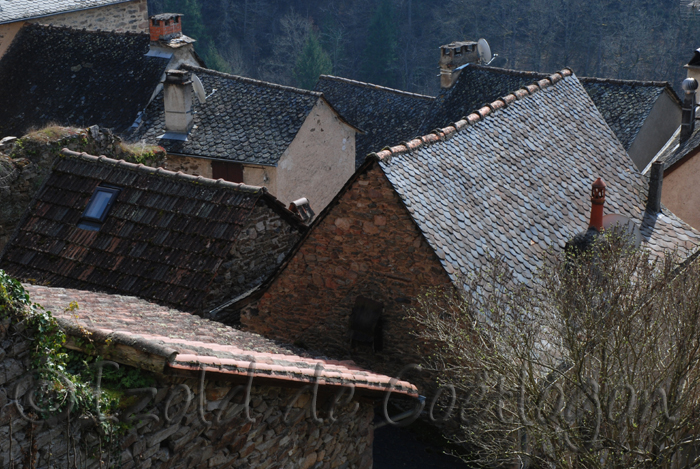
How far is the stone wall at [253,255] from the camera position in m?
9.84

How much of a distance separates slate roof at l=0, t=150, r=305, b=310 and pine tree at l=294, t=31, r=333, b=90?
3721 cm

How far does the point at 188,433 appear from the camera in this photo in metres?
5.23

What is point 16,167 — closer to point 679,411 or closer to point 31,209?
point 31,209

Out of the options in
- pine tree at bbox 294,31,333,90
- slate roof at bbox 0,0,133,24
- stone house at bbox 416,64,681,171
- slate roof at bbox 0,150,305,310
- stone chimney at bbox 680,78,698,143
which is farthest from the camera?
pine tree at bbox 294,31,333,90

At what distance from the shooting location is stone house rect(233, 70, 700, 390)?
9.20 meters

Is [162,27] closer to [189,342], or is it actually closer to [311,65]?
[189,342]

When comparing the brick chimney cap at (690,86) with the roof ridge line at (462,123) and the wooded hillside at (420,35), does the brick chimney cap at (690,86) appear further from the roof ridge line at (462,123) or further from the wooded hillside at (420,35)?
the wooded hillside at (420,35)

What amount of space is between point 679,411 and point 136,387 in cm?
473

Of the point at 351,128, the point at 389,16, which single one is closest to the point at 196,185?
the point at 351,128

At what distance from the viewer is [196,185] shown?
1016cm

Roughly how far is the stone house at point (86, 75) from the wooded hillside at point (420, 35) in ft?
75.2

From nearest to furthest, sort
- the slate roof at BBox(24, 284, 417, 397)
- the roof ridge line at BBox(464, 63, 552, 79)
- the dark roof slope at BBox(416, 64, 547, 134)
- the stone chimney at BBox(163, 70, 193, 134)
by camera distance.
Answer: the slate roof at BBox(24, 284, 417, 397) < the stone chimney at BBox(163, 70, 193, 134) < the roof ridge line at BBox(464, 63, 552, 79) < the dark roof slope at BBox(416, 64, 547, 134)

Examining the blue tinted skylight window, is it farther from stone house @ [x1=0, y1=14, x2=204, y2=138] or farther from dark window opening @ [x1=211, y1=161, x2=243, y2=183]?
stone house @ [x1=0, y1=14, x2=204, y2=138]

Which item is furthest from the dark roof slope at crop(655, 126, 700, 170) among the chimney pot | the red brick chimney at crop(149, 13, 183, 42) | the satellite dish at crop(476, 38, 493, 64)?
the red brick chimney at crop(149, 13, 183, 42)
